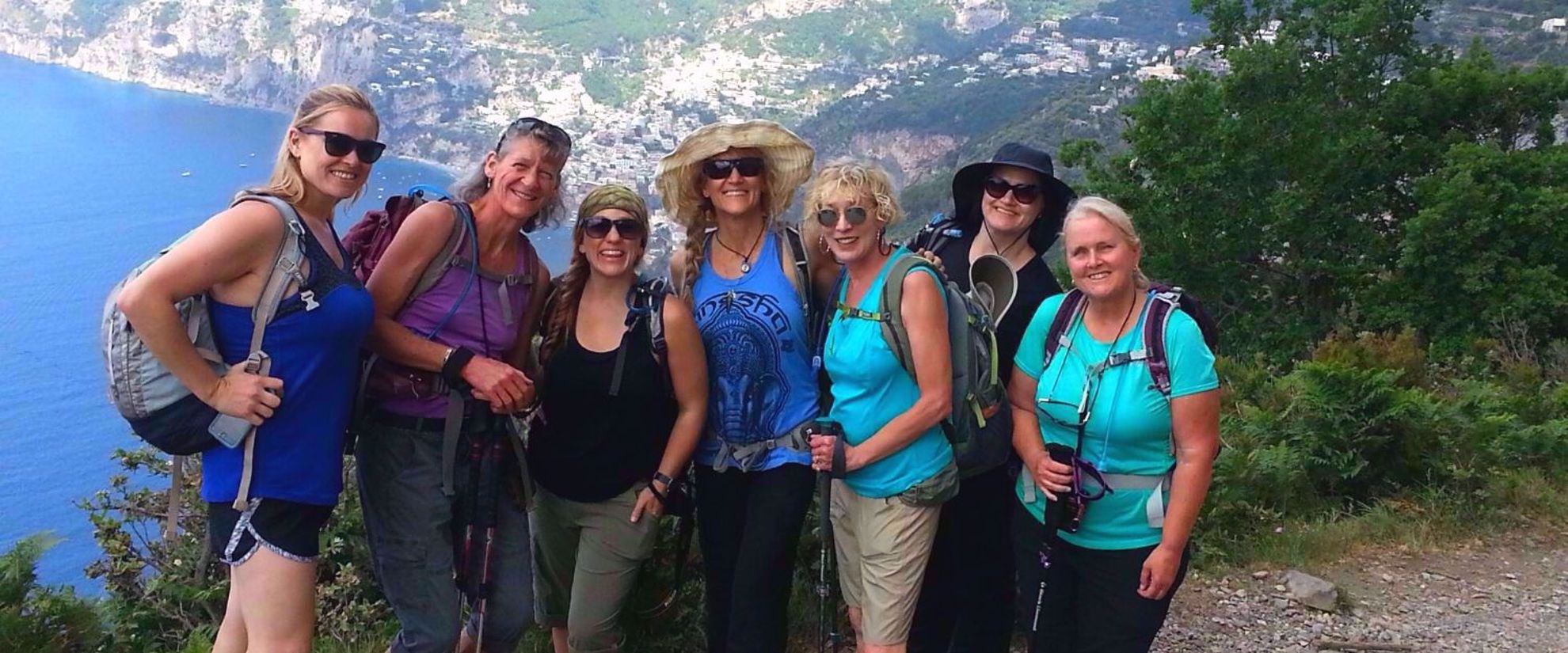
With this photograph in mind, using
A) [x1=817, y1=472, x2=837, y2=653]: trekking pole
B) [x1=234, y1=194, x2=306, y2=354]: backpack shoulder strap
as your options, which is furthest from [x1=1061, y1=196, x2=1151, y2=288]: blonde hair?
[x1=234, y1=194, x2=306, y2=354]: backpack shoulder strap

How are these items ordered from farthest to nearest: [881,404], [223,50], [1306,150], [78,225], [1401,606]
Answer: [223,50] → [78,225] → [1306,150] → [1401,606] → [881,404]

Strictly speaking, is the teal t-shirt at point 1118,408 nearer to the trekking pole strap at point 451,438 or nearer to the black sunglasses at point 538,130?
the black sunglasses at point 538,130

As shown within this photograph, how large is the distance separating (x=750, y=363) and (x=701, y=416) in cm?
21

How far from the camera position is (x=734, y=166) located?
9.49 ft

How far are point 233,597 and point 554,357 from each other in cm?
99

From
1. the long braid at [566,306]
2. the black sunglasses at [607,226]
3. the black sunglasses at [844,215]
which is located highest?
the black sunglasses at [844,215]

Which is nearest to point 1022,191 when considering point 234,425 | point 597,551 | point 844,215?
point 844,215

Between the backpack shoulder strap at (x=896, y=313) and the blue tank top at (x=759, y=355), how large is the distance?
0.26 meters

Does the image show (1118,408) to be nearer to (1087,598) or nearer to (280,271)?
(1087,598)

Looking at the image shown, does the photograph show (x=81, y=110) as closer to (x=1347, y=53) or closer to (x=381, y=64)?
(x=381, y=64)

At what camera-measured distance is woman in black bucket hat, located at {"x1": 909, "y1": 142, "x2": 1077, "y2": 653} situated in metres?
3.02

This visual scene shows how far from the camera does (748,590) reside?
2.83 m

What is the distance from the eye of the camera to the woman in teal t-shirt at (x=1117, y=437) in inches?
95.6

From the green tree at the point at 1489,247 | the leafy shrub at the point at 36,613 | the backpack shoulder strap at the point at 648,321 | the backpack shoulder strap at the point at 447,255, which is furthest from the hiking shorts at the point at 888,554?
the green tree at the point at 1489,247
